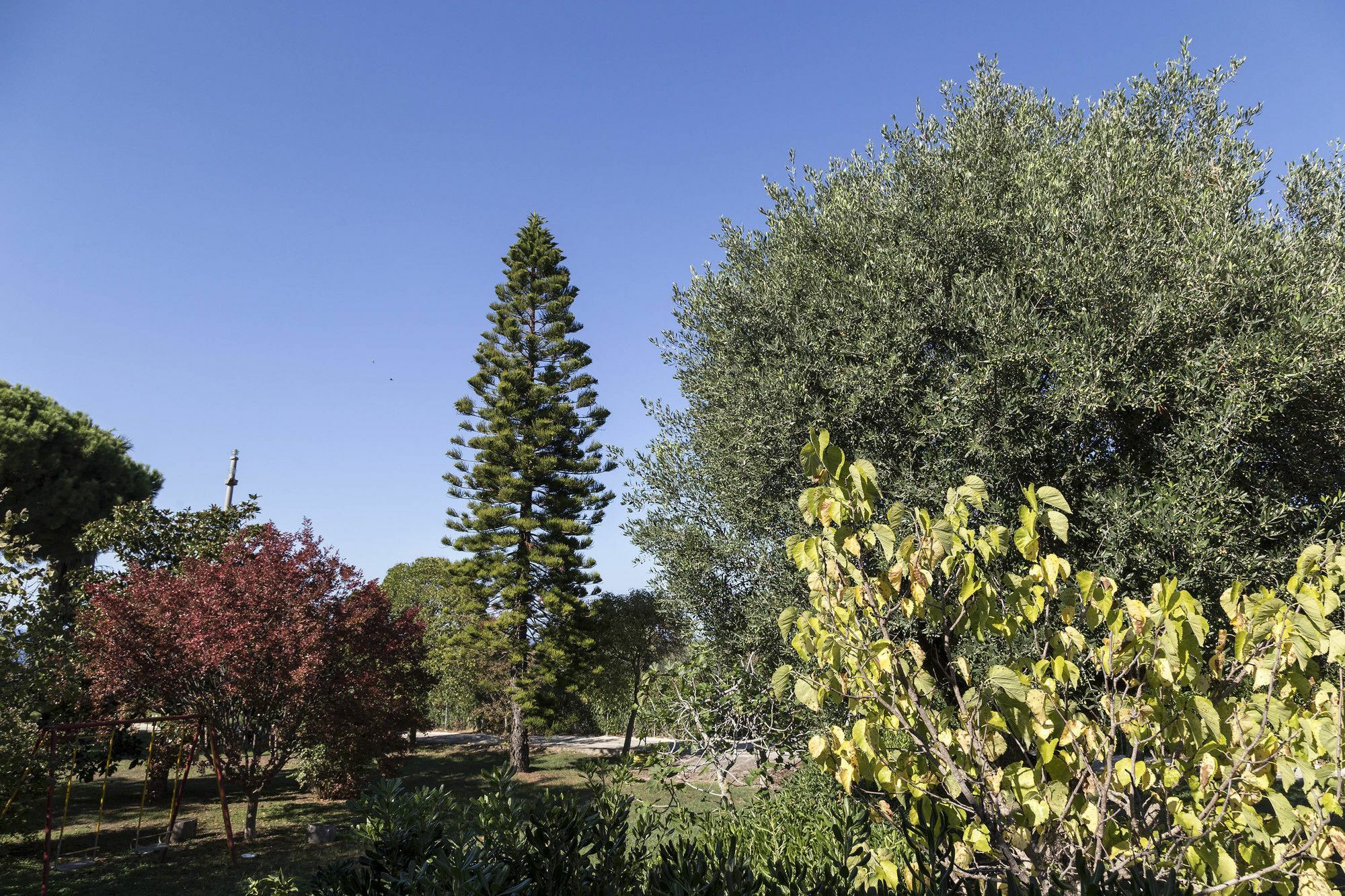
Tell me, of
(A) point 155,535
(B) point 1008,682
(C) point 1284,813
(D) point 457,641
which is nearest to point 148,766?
(A) point 155,535

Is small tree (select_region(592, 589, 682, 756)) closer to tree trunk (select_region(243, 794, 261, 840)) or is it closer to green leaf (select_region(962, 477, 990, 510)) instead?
tree trunk (select_region(243, 794, 261, 840))

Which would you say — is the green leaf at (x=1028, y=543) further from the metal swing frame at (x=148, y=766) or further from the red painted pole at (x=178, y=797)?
the red painted pole at (x=178, y=797)

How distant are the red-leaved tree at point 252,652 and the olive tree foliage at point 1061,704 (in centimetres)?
1021

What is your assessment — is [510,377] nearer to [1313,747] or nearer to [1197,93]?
[1197,93]

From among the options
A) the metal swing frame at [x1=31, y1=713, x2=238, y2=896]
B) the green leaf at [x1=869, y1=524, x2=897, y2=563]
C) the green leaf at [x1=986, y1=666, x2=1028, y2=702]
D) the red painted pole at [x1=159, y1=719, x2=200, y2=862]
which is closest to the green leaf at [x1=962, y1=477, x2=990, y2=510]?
the green leaf at [x1=869, y1=524, x2=897, y2=563]

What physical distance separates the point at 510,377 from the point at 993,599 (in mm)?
19239

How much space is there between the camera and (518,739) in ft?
62.8

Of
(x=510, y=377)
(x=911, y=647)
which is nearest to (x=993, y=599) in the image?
(x=911, y=647)

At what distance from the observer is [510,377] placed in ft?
68.5

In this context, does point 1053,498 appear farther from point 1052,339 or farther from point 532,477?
point 532,477

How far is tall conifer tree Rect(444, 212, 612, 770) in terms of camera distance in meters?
20.1

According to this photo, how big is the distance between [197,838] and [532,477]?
456 inches

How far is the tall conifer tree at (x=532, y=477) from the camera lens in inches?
790

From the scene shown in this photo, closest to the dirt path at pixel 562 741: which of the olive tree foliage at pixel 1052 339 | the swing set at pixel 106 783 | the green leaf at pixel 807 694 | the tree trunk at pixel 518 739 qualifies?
the tree trunk at pixel 518 739
